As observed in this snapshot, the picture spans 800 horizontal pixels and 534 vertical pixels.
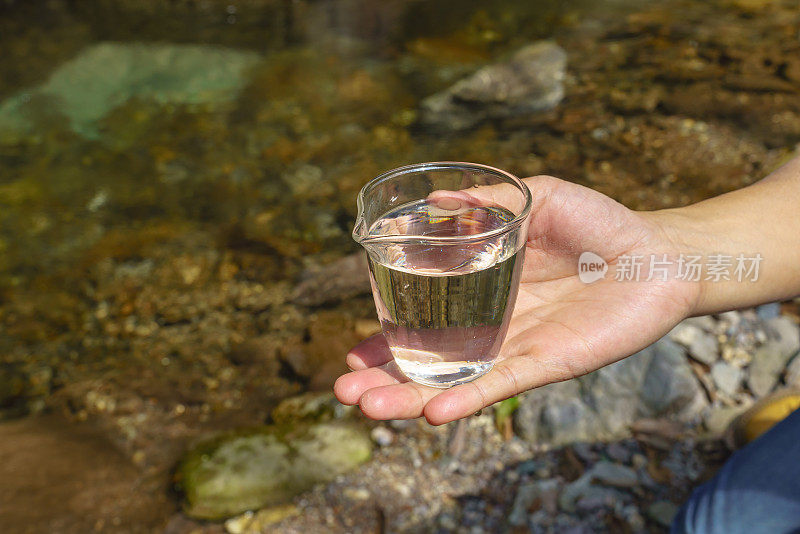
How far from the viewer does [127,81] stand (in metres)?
7.69

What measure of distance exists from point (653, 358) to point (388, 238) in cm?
215

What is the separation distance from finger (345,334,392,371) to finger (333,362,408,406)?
69 mm

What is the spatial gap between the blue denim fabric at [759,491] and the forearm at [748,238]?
0.43 m

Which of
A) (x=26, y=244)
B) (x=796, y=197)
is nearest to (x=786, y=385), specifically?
(x=796, y=197)

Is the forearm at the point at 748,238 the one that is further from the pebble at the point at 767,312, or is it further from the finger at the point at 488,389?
the pebble at the point at 767,312

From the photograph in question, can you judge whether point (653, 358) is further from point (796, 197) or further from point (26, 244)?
point (26, 244)

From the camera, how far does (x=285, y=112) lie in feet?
22.0

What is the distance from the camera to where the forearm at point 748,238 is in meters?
2.30

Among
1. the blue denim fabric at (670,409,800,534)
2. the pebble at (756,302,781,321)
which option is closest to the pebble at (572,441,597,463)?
the blue denim fabric at (670,409,800,534)

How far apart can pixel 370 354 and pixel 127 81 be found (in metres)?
6.75

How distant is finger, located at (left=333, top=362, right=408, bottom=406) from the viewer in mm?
1931

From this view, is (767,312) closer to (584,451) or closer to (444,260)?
(584,451)

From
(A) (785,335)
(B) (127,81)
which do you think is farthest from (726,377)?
(B) (127,81)

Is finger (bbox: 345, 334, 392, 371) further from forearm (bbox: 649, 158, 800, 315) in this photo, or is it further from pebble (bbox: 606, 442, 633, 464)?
pebble (bbox: 606, 442, 633, 464)
